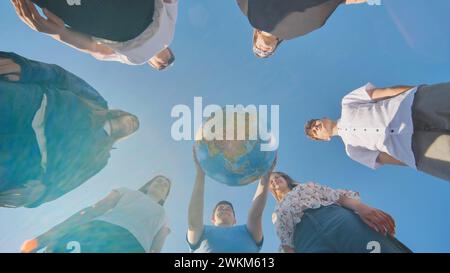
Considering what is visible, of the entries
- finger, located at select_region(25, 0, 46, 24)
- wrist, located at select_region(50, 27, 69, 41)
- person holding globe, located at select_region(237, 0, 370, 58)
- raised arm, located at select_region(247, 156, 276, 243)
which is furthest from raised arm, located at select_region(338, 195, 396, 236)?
finger, located at select_region(25, 0, 46, 24)

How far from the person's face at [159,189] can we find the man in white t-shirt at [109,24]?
4.50ft

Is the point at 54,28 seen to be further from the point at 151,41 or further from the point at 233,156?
the point at 233,156

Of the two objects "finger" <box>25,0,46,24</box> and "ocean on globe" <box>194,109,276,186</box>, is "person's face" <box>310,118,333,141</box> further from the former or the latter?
"finger" <box>25,0,46,24</box>

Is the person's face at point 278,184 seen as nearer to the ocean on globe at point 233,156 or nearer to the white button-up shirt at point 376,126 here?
the ocean on globe at point 233,156

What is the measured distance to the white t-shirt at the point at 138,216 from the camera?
120 inches

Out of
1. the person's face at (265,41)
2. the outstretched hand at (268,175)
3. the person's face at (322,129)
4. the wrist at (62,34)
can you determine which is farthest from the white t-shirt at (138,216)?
the person's face at (265,41)

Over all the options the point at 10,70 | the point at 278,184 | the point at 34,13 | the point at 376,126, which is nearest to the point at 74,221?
the point at 10,70

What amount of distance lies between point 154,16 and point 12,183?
1852mm

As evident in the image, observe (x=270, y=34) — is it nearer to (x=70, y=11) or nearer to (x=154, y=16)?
(x=154, y=16)

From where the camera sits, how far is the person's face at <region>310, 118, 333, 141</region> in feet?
11.1

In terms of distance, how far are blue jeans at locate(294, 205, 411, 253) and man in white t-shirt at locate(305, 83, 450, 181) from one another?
584 mm

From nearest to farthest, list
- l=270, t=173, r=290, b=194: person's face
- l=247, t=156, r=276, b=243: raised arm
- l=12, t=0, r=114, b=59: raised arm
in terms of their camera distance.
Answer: l=12, t=0, r=114, b=59: raised arm
l=247, t=156, r=276, b=243: raised arm
l=270, t=173, r=290, b=194: person's face

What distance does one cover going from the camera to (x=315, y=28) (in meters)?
3.26
